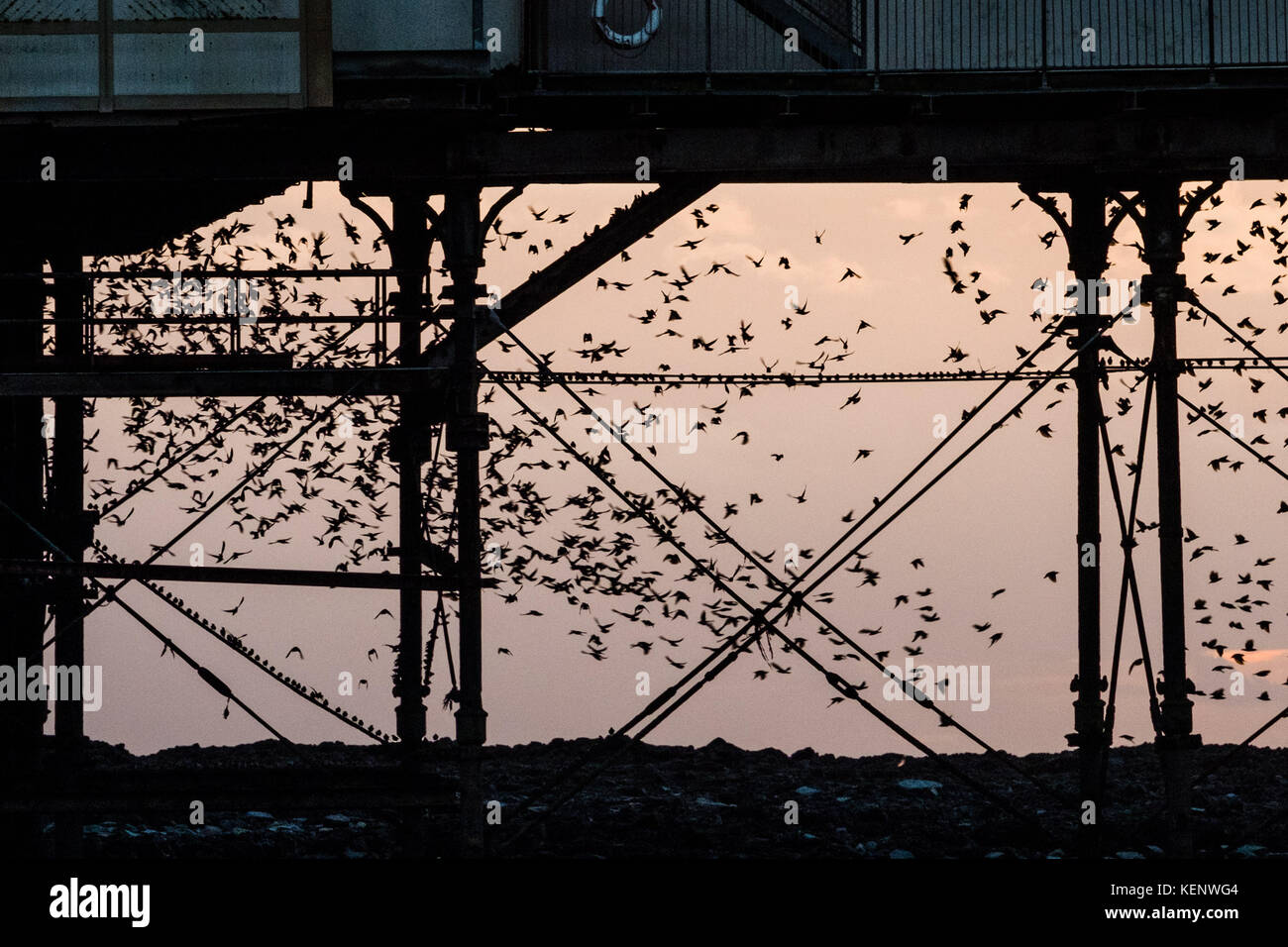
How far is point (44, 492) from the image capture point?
21641 mm

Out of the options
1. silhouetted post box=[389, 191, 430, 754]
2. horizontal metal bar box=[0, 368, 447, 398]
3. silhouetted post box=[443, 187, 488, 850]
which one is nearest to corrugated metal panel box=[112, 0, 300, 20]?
silhouetted post box=[443, 187, 488, 850]

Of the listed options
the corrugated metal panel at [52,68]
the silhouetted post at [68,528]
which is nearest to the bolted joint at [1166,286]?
the corrugated metal panel at [52,68]

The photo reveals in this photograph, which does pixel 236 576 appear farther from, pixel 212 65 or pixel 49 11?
pixel 49 11

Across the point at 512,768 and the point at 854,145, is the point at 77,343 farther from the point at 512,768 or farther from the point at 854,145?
the point at 512,768

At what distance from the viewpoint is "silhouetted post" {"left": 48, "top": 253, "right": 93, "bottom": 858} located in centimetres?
2062

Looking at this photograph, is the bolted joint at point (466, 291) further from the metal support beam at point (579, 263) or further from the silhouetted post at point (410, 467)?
the silhouetted post at point (410, 467)

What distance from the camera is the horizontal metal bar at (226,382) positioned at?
1659 cm

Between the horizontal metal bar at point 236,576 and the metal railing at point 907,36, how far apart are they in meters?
4.59
